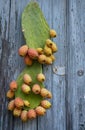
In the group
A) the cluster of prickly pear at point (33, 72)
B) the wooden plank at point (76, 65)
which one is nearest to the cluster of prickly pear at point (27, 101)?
the cluster of prickly pear at point (33, 72)

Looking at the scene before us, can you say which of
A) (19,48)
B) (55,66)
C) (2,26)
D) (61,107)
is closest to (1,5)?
(2,26)

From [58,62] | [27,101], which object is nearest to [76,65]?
[58,62]

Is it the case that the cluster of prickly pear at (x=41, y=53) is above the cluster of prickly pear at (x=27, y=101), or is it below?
above

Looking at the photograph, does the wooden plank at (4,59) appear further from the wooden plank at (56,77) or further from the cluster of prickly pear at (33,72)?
the wooden plank at (56,77)

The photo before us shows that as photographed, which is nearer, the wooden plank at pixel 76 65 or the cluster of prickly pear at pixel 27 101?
the cluster of prickly pear at pixel 27 101

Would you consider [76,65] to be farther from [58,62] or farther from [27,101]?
[27,101]

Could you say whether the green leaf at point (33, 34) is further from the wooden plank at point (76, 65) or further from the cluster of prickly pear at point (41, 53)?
the wooden plank at point (76, 65)
